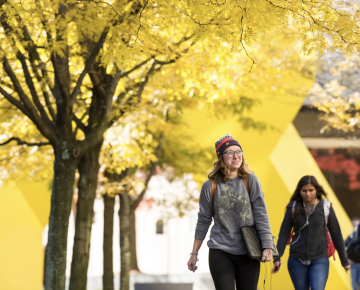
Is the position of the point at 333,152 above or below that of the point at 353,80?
below

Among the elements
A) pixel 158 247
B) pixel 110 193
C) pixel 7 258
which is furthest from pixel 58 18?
pixel 158 247

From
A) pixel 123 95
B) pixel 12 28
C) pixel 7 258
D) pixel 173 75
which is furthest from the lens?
pixel 7 258

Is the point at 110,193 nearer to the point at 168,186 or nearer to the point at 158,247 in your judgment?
the point at 168,186

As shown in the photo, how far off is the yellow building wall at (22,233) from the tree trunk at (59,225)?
23.2 ft

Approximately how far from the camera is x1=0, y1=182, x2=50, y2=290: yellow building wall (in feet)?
44.2

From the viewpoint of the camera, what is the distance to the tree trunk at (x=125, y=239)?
10898mm

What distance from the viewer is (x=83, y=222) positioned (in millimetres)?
7652

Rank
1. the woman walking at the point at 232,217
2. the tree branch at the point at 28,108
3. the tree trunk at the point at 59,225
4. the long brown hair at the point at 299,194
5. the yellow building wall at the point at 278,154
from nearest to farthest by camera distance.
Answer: the woman walking at the point at 232,217
the long brown hair at the point at 299,194
the tree branch at the point at 28,108
the tree trunk at the point at 59,225
the yellow building wall at the point at 278,154

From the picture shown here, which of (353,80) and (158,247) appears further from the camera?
(158,247)

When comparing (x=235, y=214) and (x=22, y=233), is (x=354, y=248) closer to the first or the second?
(x=235, y=214)

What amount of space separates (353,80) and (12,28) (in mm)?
8389

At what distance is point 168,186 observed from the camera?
50.5ft

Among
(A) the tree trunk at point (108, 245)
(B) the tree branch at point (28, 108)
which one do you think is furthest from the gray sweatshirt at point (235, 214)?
(A) the tree trunk at point (108, 245)

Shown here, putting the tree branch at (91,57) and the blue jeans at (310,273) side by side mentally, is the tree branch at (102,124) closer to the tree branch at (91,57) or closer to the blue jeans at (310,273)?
the tree branch at (91,57)
